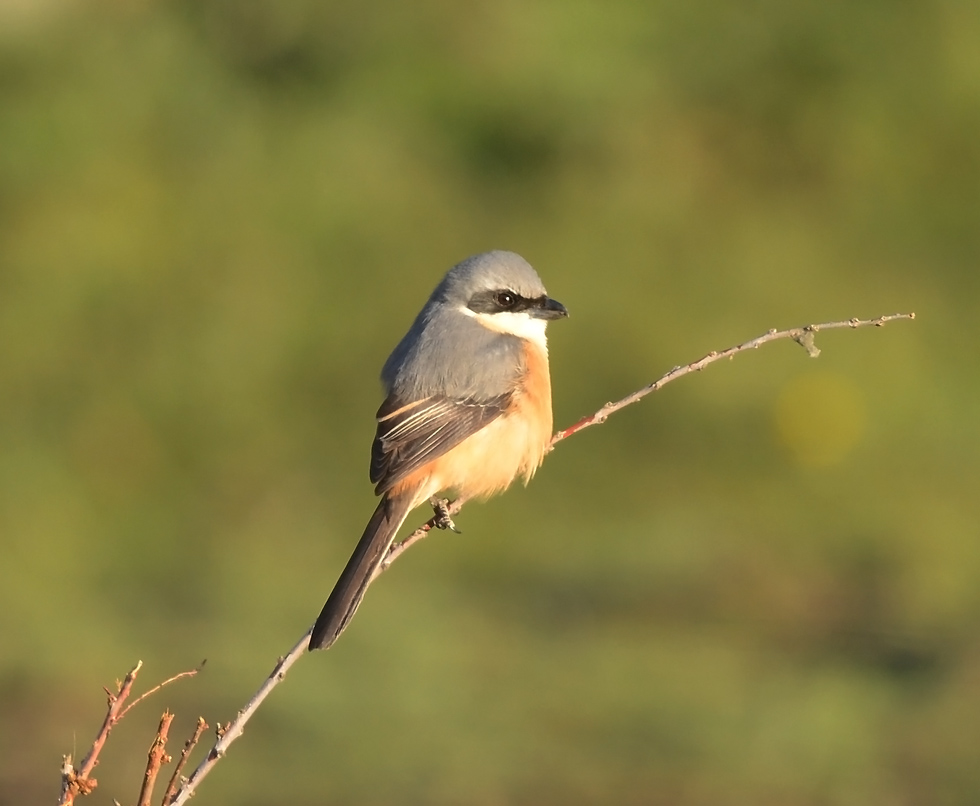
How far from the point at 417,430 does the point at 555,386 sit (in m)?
Answer: 6.23

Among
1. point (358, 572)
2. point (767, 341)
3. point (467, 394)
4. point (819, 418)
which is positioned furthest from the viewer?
point (819, 418)

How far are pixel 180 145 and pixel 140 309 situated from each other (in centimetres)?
159

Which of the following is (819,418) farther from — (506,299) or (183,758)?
(183,758)

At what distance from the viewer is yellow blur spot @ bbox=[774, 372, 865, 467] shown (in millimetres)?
10578

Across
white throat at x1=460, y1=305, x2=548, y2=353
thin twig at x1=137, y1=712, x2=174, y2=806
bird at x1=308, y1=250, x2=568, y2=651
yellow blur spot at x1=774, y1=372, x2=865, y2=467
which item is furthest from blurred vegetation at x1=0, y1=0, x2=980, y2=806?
thin twig at x1=137, y1=712, x2=174, y2=806

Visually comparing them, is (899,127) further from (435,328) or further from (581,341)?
(435,328)

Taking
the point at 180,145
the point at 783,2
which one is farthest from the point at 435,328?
the point at 783,2

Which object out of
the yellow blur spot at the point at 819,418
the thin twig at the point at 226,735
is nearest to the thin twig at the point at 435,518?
the thin twig at the point at 226,735

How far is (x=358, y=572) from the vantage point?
4.12m

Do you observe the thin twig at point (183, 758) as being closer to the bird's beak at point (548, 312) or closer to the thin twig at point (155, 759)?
the thin twig at point (155, 759)

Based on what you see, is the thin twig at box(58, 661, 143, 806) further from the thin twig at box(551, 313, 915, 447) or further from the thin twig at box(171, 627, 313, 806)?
the thin twig at box(551, 313, 915, 447)

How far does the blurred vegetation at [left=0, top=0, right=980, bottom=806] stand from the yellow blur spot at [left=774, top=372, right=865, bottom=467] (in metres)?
0.02

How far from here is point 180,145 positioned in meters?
11.8

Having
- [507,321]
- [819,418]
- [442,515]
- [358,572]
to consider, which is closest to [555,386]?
[819,418]
